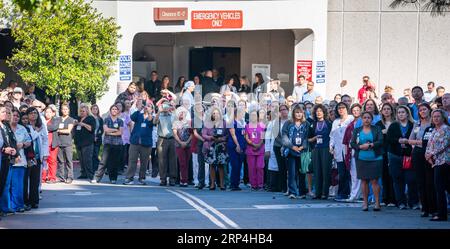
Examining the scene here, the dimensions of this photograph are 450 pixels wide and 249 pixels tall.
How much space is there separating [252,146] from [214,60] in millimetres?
13653

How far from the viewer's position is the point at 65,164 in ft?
87.7

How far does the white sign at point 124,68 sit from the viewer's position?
108 ft

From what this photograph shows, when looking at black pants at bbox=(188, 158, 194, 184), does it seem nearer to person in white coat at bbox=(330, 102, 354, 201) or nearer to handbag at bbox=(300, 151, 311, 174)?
handbag at bbox=(300, 151, 311, 174)

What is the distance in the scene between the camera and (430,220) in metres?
18.2

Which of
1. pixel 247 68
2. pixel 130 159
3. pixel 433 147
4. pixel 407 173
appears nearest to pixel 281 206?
pixel 407 173

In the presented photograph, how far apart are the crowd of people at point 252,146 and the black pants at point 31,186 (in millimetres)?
19

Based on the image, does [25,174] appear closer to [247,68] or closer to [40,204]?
[40,204]

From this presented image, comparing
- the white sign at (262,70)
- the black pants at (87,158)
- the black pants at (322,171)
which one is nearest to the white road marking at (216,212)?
the black pants at (322,171)

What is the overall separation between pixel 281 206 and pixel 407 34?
52.6 feet

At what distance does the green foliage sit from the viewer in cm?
3112

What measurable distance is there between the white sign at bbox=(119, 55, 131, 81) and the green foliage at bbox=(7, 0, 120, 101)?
71cm

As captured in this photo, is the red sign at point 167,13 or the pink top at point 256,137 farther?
the red sign at point 167,13

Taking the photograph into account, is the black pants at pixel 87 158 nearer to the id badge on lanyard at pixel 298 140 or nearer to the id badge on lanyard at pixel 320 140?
the id badge on lanyard at pixel 298 140

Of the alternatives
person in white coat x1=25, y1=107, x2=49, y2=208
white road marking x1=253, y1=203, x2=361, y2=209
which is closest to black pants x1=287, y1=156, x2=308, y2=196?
white road marking x1=253, y1=203, x2=361, y2=209
